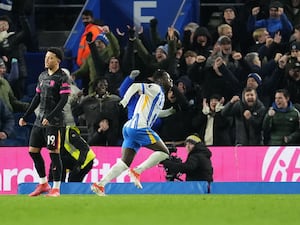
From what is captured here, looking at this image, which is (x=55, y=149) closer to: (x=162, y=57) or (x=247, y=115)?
(x=247, y=115)

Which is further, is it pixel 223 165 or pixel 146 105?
pixel 223 165

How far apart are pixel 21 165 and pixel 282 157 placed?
192 inches

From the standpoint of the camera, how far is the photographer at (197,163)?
21.2 metres

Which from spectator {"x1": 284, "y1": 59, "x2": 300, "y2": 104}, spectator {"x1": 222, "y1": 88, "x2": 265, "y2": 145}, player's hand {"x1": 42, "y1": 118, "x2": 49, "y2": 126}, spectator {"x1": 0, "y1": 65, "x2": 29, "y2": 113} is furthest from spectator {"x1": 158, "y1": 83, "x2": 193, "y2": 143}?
player's hand {"x1": 42, "y1": 118, "x2": 49, "y2": 126}

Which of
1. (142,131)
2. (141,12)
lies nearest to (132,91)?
(142,131)

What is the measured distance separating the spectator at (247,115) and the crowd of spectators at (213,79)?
18 mm

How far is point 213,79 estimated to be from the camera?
922 inches

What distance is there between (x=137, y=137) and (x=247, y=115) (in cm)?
394

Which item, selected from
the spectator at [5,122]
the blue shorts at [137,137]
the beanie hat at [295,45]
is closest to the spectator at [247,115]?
the beanie hat at [295,45]

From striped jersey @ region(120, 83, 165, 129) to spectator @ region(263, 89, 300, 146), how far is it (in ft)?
11.2

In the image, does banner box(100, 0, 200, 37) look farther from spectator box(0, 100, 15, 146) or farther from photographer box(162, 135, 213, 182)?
photographer box(162, 135, 213, 182)

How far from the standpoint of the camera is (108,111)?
75.5 ft

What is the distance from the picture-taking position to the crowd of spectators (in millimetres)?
22609
